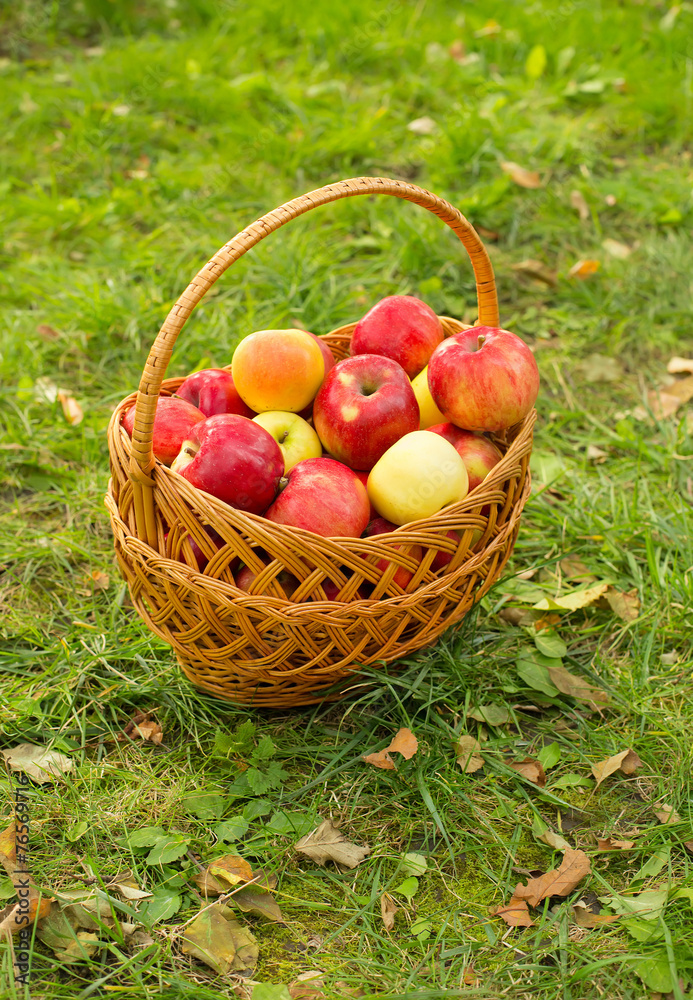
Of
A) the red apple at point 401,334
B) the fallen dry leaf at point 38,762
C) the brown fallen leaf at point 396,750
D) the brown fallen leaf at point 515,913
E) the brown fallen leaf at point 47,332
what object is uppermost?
the red apple at point 401,334

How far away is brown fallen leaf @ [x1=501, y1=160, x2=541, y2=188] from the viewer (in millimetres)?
3682

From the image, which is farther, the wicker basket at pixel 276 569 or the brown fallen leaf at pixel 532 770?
the brown fallen leaf at pixel 532 770

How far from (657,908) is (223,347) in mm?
2279

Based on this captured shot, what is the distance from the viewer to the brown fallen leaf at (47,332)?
3.12 m

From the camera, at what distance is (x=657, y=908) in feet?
5.04

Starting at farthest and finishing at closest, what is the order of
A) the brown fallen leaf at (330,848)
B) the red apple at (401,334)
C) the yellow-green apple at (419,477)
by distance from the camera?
the red apple at (401,334)
the yellow-green apple at (419,477)
the brown fallen leaf at (330,848)

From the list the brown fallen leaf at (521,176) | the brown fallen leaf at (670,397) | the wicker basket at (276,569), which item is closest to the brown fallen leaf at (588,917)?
the wicker basket at (276,569)

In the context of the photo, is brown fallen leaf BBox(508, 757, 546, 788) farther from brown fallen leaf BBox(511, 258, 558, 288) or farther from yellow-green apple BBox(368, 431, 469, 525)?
brown fallen leaf BBox(511, 258, 558, 288)

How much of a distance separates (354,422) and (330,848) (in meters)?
0.95

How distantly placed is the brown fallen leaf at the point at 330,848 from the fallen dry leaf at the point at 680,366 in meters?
2.18

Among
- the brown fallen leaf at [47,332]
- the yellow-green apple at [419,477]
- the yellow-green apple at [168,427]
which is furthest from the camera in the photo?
the brown fallen leaf at [47,332]

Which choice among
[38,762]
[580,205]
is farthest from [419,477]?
[580,205]

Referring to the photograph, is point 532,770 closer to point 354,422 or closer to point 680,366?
point 354,422

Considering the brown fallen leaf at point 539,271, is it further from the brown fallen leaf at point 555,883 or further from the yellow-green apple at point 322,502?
the brown fallen leaf at point 555,883
